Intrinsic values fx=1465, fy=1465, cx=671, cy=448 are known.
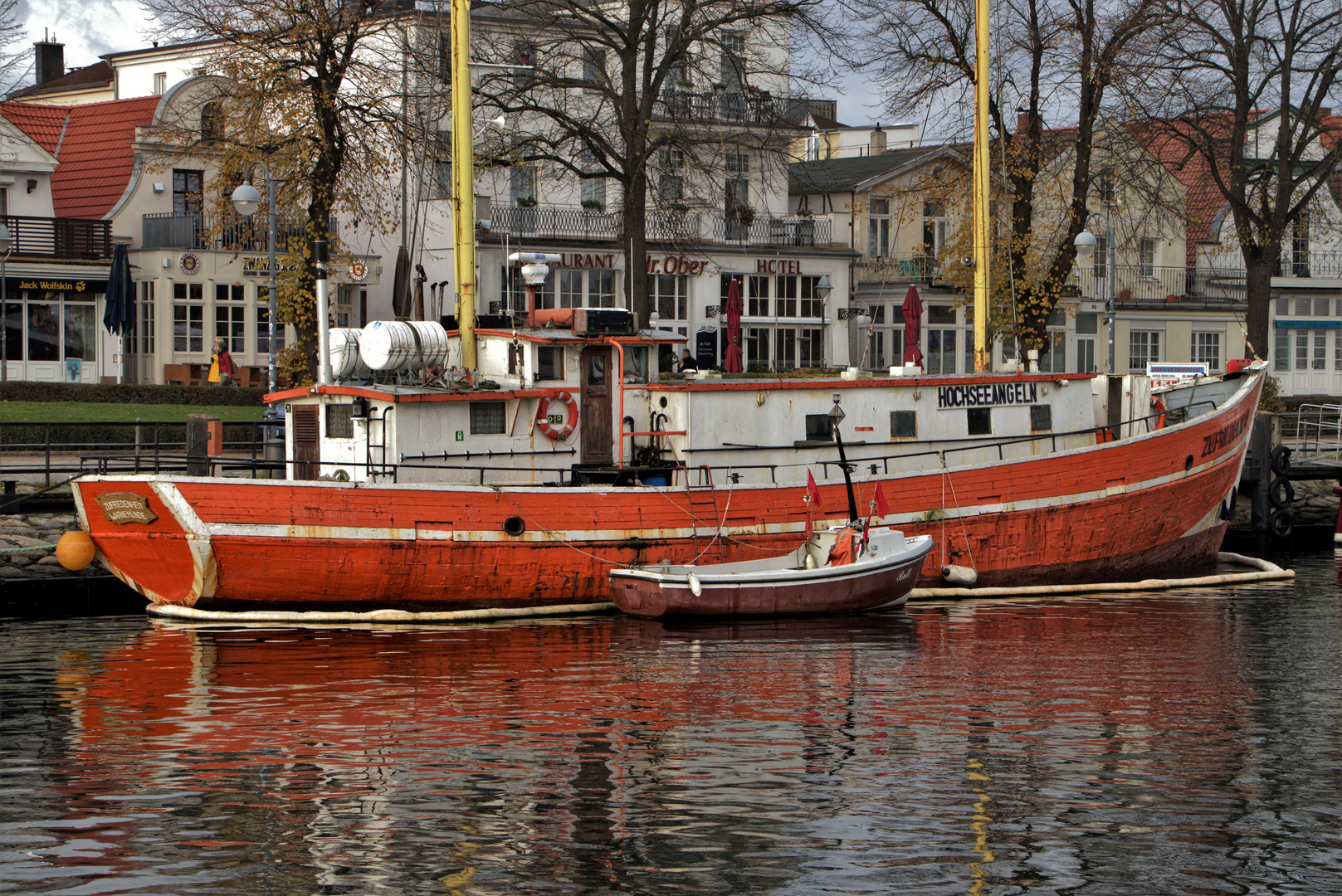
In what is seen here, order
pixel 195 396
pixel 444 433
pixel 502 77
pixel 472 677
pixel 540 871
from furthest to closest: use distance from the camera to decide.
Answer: pixel 195 396, pixel 502 77, pixel 444 433, pixel 472 677, pixel 540 871

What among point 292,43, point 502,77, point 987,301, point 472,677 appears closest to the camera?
point 472,677

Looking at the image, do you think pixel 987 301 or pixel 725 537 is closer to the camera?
pixel 725 537

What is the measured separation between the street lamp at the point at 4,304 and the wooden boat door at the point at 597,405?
68.4 feet

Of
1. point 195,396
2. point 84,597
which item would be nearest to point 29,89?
point 195,396

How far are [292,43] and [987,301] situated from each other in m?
14.4

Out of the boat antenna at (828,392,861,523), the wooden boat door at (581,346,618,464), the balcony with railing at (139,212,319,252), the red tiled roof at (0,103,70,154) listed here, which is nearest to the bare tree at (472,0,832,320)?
the wooden boat door at (581,346,618,464)

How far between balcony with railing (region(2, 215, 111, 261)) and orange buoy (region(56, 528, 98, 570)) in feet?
83.5

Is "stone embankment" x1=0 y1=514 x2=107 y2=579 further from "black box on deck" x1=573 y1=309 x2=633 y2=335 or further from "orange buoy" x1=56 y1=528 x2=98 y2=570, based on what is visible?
"black box on deck" x1=573 y1=309 x2=633 y2=335

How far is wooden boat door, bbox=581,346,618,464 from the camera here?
74.4ft

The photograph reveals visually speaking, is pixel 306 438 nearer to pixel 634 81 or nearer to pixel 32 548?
pixel 32 548

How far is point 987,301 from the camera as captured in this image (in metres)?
26.6

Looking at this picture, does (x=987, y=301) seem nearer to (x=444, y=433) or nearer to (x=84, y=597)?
(x=444, y=433)

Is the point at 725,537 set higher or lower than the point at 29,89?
lower

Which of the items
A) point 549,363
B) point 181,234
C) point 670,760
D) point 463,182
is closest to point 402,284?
point 463,182
